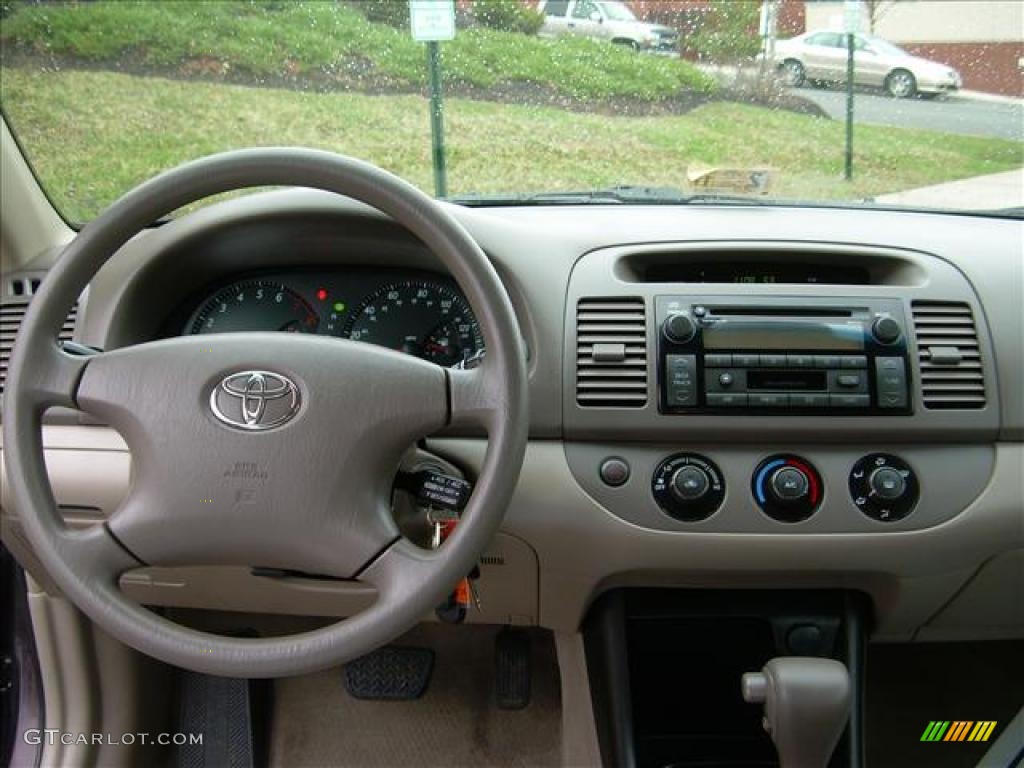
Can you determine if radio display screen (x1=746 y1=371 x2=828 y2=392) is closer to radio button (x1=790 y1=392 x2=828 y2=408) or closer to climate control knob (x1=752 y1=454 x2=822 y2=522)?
radio button (x1=790 y1=392 x2=828 y2=408)

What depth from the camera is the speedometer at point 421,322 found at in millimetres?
1673

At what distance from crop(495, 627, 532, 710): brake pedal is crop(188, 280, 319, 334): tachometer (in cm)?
106

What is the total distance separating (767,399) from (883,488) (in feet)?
0.91

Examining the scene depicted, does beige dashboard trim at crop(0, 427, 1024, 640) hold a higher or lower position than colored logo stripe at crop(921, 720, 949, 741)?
higher

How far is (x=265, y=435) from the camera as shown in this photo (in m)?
1.27

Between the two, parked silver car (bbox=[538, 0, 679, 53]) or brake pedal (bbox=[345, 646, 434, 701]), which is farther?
brake pedal (bbox=[345, 646, 434, 701])

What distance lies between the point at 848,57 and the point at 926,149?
10.6 inches

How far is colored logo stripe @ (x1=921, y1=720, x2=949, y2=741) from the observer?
7.18 feet

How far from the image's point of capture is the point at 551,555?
1.69m

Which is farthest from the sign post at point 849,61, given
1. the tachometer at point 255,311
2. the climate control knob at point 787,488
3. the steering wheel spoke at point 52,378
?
the steering wheel spoke at point 52,378

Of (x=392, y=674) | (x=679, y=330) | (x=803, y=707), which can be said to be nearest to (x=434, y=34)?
(x=679, y=330)

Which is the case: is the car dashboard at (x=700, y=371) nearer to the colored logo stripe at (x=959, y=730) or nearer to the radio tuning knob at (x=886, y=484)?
the radio tuning knob at (x=886, y=484)

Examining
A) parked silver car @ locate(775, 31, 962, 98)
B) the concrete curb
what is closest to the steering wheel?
parked silver car @ locate(775, 31, 962, 98)
